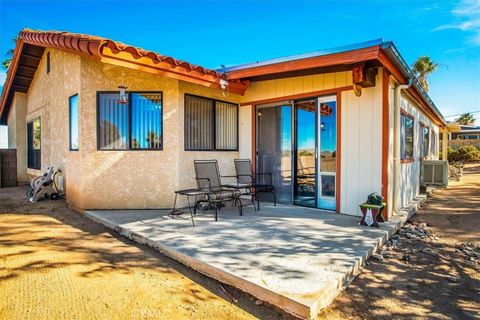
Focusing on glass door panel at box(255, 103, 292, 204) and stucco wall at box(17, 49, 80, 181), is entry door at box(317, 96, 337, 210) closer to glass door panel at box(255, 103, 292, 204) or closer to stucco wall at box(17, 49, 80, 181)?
glass door panel at box(255, 103, 292, 204)

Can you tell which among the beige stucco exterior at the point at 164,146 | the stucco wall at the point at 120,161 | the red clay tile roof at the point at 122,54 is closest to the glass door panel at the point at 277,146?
the beige stucco exterior at the point at 164,146

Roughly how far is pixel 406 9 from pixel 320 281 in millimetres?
8410

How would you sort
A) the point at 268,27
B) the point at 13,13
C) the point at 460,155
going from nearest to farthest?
the point at 13,13, the point at 268,27, the point at 460,155

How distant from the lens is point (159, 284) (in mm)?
2881

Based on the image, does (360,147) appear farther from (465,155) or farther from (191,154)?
(465,155)

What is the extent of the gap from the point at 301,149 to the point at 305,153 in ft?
0.44

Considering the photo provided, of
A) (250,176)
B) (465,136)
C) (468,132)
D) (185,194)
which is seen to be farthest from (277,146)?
(465,136)

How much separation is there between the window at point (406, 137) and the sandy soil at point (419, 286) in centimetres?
224

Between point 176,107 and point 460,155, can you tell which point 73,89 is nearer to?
point 176,107

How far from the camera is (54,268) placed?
317 cm

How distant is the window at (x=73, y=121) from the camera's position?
6.21 meters

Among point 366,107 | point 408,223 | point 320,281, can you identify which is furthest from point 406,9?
point 320,281

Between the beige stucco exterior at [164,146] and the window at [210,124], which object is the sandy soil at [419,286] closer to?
the beige stucco exterior at [164,146]

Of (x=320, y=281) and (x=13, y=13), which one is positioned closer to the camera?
(x=320, y=281)
